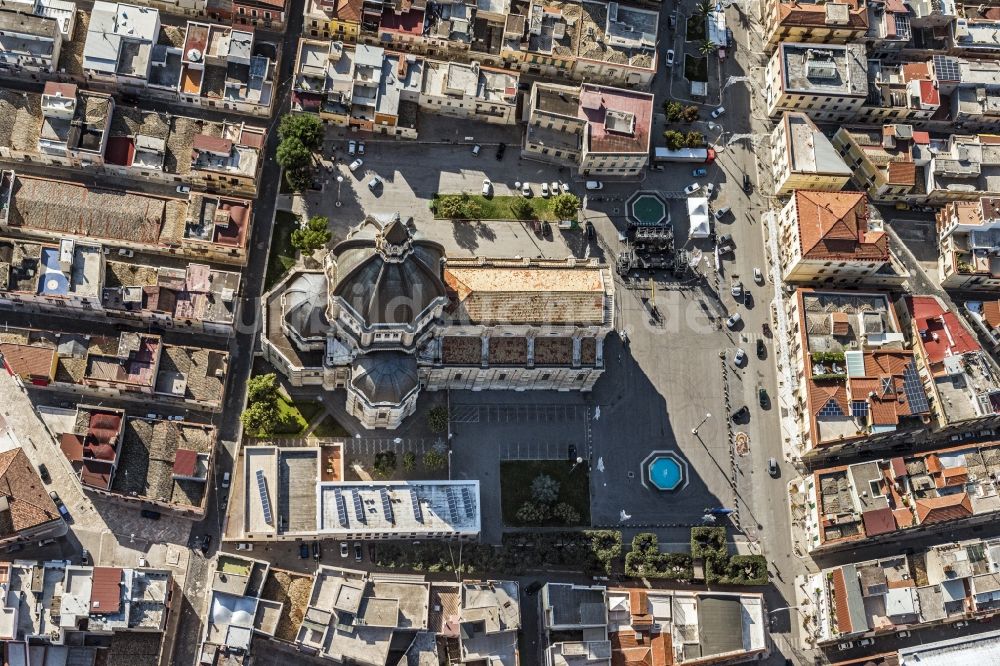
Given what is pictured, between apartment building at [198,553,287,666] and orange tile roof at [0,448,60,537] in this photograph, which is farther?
orange tile roof at [0,448,60,537]

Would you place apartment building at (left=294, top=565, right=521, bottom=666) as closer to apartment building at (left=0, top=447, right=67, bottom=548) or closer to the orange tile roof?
apartment building at (left=0, top=447, right=67, bottom=548)

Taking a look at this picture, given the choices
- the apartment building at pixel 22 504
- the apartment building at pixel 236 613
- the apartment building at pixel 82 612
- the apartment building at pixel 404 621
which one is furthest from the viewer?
the apartment building at pixel 22 504

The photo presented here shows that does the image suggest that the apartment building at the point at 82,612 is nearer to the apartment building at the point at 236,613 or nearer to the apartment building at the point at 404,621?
the apartment building at the point at 236,613

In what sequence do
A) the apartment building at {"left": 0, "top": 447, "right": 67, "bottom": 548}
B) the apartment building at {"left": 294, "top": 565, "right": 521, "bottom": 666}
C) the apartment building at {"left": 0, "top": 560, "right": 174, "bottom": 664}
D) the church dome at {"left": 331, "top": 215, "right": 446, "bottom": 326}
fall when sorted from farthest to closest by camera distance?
the apartment building at {"left": 0, "top": 447, "right": 67, "bottom": 548}
the apartment building at {"left": 294, "top": 565, "right": 521, "bottom": 666}
the apartment building at {"left": 0, "top": 560, "right": 174, "bottom": 664}
the church dome at {"left": 331, "top": 215, "right": 446, "bottom": 326}

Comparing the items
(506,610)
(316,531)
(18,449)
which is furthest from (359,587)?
(18,449)

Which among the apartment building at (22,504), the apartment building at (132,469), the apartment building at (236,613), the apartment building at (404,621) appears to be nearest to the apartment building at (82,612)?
the apartment building at (22,504)

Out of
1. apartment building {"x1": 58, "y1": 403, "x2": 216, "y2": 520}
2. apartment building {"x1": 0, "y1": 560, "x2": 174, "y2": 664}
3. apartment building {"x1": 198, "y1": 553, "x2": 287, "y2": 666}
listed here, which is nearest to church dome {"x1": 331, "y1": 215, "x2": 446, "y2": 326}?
apartment building {"x1": 58, "y1": 403, "x2": 216, "y2": 520}
